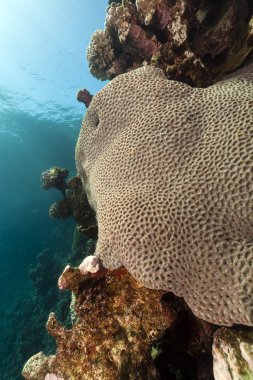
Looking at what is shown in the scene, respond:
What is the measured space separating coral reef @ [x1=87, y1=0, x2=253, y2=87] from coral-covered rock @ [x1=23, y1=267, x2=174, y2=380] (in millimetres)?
3396

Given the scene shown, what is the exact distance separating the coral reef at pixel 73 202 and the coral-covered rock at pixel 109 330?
10.1 feet

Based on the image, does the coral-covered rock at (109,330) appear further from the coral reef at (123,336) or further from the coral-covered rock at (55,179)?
the coral-covered rock at (55,179)

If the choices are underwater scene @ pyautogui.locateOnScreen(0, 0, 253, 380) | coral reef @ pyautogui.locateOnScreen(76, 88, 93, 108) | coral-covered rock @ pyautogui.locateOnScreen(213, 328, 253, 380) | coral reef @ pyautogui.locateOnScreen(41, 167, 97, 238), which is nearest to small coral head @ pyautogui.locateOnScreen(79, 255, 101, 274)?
A: underwater scene @ pyautogui.locateOnScreen(0, 0, 253, 380)

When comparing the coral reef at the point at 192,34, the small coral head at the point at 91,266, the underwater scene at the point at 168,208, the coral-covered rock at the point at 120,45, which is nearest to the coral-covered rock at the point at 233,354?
the underwater scene at the point at 168,208

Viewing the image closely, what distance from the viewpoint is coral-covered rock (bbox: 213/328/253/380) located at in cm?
199

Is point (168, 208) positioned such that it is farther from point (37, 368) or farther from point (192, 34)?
point (192, 34)

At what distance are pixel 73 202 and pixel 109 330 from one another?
498 cm

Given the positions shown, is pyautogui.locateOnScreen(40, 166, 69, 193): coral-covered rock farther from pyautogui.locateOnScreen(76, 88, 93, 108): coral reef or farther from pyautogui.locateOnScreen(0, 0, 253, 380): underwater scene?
pyautogui.locateOnScreen(0, 0, 253, 380): underwater scene

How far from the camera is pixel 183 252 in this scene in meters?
2.35

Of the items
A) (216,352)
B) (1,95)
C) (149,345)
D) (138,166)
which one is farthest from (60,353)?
(1,95)

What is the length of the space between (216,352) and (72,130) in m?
44.0

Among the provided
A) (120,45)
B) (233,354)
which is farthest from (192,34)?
(233,354)

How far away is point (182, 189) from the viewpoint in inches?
103

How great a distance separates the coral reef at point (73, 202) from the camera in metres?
6.63
